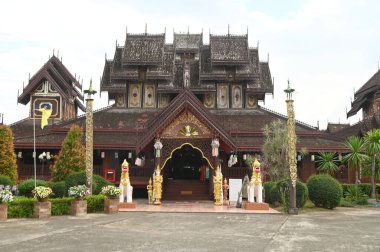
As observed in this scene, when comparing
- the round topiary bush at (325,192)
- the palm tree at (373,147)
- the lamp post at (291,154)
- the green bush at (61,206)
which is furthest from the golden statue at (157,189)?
the palm tree at (373,147)

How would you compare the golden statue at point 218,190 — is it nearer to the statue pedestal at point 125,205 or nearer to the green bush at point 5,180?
the statue pedestal at point 125,205

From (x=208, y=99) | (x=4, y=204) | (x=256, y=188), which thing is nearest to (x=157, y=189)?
(x=256, y=188)

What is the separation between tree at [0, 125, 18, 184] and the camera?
25328 millimetres

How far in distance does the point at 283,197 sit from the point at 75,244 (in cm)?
1214

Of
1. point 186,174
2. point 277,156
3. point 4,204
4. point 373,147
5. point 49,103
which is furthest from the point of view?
point 49,103

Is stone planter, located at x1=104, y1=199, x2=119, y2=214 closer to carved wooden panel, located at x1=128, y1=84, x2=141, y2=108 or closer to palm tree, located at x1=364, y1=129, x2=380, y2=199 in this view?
palm tree, located at x1=364, y1=129, x2=380, y2=199

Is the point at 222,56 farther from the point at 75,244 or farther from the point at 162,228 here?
the point at 75,244

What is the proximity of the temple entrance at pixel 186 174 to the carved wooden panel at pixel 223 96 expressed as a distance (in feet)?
19.2

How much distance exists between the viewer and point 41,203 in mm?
16250

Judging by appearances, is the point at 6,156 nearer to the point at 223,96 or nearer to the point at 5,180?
the point at 5,180

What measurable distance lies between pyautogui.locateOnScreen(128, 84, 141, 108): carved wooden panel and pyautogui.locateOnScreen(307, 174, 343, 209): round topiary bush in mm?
16674

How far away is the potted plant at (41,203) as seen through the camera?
52.7ft

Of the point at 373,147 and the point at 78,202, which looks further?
the point at 373,147

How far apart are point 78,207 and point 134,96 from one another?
18264mm
